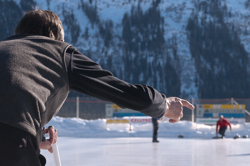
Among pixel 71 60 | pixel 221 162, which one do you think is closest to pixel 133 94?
pixel 71 60

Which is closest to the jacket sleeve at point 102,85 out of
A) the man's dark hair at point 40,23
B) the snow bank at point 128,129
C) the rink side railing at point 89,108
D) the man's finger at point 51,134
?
the man's dark hair at point 40,23

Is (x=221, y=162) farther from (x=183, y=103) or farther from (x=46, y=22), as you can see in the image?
(x=46, y=22)

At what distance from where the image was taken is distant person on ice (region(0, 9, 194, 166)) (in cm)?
121

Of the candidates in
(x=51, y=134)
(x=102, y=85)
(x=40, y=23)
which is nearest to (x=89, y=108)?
(x=51, y=134)

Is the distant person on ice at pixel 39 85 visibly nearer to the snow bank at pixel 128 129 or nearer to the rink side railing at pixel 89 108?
the snow bank at pixel 128 129

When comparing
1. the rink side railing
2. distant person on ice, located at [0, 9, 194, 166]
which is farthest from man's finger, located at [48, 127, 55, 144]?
the rink side railing

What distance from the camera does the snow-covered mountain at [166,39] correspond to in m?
78.9

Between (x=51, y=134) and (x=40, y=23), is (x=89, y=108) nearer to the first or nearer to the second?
(x=51, y=134)

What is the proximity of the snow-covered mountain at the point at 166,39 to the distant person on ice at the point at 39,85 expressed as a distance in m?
74.2

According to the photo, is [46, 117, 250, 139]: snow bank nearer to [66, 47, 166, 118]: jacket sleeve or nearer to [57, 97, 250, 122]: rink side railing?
[57, 97, 250, 122]: rink side railing

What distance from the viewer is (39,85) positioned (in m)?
1.27

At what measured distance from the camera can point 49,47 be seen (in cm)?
134

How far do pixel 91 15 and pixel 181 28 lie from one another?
1010 inches

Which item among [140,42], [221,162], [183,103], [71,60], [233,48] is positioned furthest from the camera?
[140,42]
